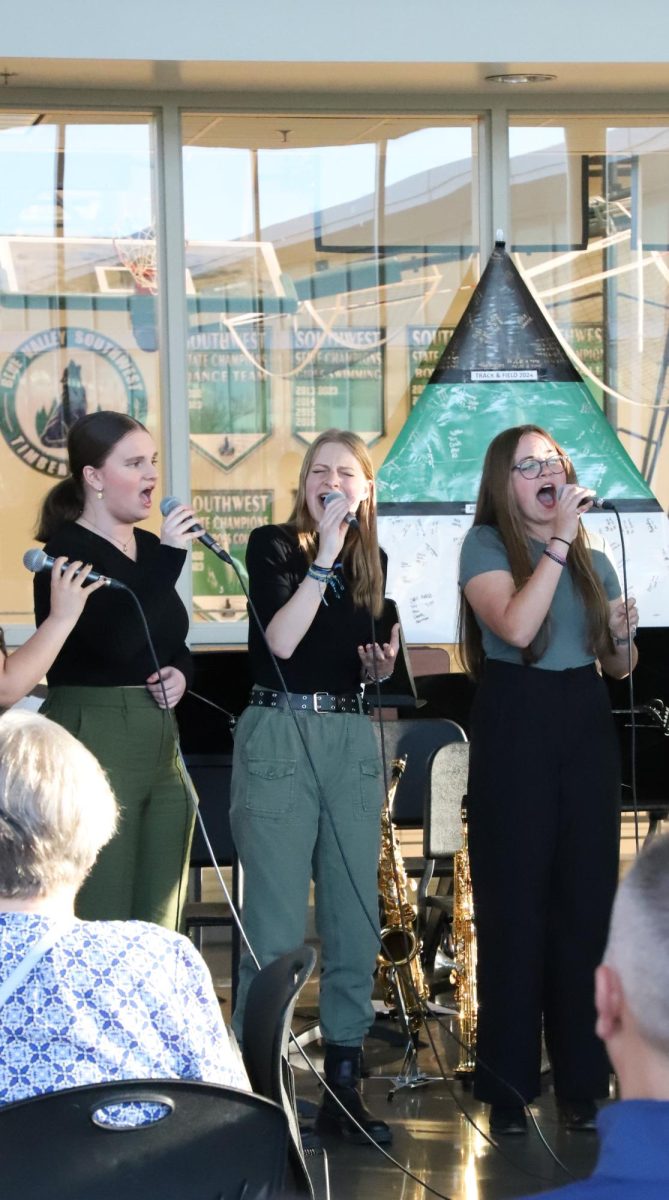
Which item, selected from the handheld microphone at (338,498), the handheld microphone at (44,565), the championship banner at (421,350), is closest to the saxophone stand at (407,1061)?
the handheld microphone at (338,498)

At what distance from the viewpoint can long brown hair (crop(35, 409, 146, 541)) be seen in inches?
142

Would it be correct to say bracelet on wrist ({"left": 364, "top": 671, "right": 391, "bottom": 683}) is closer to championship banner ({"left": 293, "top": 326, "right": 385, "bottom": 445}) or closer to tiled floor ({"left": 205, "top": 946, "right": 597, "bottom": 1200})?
tiled floor ({"left": 205, "top": 946, "right": 597, "bottom": 1200})

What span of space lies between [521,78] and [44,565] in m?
3.41

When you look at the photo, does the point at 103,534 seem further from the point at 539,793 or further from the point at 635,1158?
the point at 635,1158

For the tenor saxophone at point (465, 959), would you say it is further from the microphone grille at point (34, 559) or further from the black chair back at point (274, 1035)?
the black chair back at point (274, 1035)

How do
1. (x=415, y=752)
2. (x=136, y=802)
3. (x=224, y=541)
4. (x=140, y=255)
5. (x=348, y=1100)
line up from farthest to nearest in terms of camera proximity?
1. (x=224, y=541)
2. (x=140, y=255)
3. (x=415, y=752)
4. (x=348, y=1100)
5. (x=136, y=802)

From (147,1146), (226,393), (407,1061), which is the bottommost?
(407,1061)

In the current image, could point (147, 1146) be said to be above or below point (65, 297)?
below

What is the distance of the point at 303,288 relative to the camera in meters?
6.32

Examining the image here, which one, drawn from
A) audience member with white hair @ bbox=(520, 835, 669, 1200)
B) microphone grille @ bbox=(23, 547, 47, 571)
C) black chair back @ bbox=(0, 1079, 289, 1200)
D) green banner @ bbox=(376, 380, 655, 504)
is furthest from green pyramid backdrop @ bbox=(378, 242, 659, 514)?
audience member with white hair @ bbox=(520, 835, 669, 1200)

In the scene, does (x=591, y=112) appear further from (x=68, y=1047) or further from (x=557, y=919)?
(x=68, y=1047)

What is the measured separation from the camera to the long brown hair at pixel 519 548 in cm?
362
